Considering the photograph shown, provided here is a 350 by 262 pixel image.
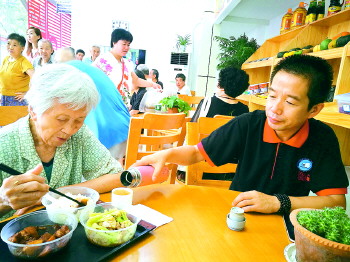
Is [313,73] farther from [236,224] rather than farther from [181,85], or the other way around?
[181,85]

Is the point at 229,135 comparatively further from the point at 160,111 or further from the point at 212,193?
the point at 160,111

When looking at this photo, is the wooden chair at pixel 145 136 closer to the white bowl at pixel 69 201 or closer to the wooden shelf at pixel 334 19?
the white bowl at pixel 69 201

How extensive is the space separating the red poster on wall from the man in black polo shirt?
652cm

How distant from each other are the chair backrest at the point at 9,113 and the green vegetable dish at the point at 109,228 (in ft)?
3.64

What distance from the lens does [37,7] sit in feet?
20.6

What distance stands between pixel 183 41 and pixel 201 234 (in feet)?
26.7

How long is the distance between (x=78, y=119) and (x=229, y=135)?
2.63ft

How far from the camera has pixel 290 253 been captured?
2.51 ft

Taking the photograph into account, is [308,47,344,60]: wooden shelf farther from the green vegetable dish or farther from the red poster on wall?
the red poster on wall

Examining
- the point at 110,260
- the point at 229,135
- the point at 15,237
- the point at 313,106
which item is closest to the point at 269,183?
the point at 229,135

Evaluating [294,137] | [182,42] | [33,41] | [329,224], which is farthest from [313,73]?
[182,42]

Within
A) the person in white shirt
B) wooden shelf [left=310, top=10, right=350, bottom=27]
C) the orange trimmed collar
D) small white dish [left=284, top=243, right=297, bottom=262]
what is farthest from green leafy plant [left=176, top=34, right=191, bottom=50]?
small white dish [left=284, top=243, right=297, bottom=262]

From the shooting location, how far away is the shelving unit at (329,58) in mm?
1808

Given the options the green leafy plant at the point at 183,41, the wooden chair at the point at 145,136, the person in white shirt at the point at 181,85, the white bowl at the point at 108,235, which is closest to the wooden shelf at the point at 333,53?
the wooden chair at the point at 145,136
